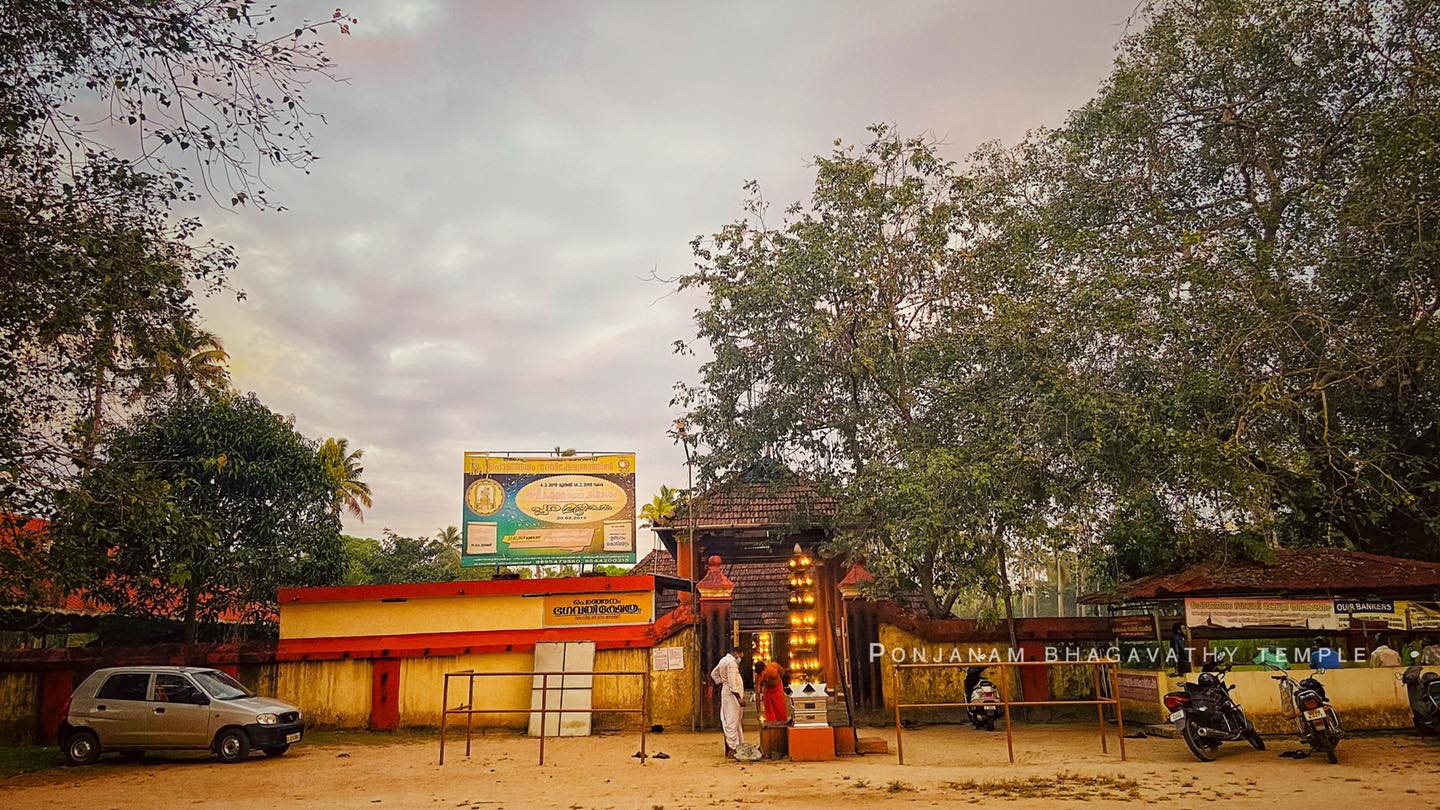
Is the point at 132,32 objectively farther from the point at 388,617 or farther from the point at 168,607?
the point at 168,607

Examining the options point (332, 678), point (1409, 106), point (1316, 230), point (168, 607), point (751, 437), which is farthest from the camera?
point (168, 607)

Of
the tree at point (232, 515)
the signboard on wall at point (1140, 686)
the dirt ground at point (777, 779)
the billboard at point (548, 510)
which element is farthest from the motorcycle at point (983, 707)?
the tree at point (232, 515)

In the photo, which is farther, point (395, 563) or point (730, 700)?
point (395, 563)

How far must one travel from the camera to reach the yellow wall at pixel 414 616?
672 inches

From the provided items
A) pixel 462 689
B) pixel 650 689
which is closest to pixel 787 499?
pixel 650 689

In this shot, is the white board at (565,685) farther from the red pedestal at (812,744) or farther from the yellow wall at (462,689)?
the red pedestal at (812,744)

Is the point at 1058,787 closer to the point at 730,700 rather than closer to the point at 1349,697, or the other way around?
the point at 730,700

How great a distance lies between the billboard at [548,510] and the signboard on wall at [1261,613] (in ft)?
43.2

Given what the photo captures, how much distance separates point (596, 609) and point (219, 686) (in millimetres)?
6408

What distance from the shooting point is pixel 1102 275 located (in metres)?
15.7

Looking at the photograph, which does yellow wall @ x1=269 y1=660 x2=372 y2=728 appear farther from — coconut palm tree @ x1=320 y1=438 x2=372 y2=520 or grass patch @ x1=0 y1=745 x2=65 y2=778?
coconut palm tree @ x1=320 y1=438 x2=372 y2=520

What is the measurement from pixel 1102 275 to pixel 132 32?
1418 cm

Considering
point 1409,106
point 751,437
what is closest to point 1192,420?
point 1409,106

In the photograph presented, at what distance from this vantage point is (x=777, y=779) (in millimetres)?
10594
